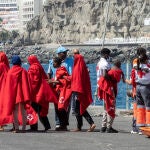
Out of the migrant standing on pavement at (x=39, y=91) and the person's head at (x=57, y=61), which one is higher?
the person's head at (x=57, y=61)

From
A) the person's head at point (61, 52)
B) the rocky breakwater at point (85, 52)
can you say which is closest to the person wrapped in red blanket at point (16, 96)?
the person's head at point (61, 52)

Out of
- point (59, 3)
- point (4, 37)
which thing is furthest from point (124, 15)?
point (4, 37)

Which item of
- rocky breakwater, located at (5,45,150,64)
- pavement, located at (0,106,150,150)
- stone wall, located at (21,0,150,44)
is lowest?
rocky breakwater, located at (5,45,150,64)

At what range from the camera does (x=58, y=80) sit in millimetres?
12891

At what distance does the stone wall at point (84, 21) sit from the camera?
451 ft

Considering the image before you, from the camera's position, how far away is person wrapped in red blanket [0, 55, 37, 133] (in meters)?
12.3

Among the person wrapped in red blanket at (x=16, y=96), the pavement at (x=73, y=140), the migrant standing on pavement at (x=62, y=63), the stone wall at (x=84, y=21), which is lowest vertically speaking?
the pavement at (x=73, y=140)

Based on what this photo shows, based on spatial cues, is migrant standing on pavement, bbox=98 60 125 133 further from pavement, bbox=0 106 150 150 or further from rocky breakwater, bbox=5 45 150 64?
rocky breakwater, bbox=5 45 150 64

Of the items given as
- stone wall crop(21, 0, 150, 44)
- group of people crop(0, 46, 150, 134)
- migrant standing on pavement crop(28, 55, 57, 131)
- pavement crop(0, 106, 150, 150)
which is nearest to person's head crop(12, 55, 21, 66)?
group of people crop(0, 46, 150, 134)

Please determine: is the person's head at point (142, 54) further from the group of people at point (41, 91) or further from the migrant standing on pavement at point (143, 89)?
the group of people at point (41, 91)

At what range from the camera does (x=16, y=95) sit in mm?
12359

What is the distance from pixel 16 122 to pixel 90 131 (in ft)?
4.41

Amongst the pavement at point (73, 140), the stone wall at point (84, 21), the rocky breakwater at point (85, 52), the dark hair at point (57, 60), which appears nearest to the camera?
the pavement at point (73, 140)

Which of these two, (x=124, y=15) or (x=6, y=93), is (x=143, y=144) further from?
(x=124, y=15)
